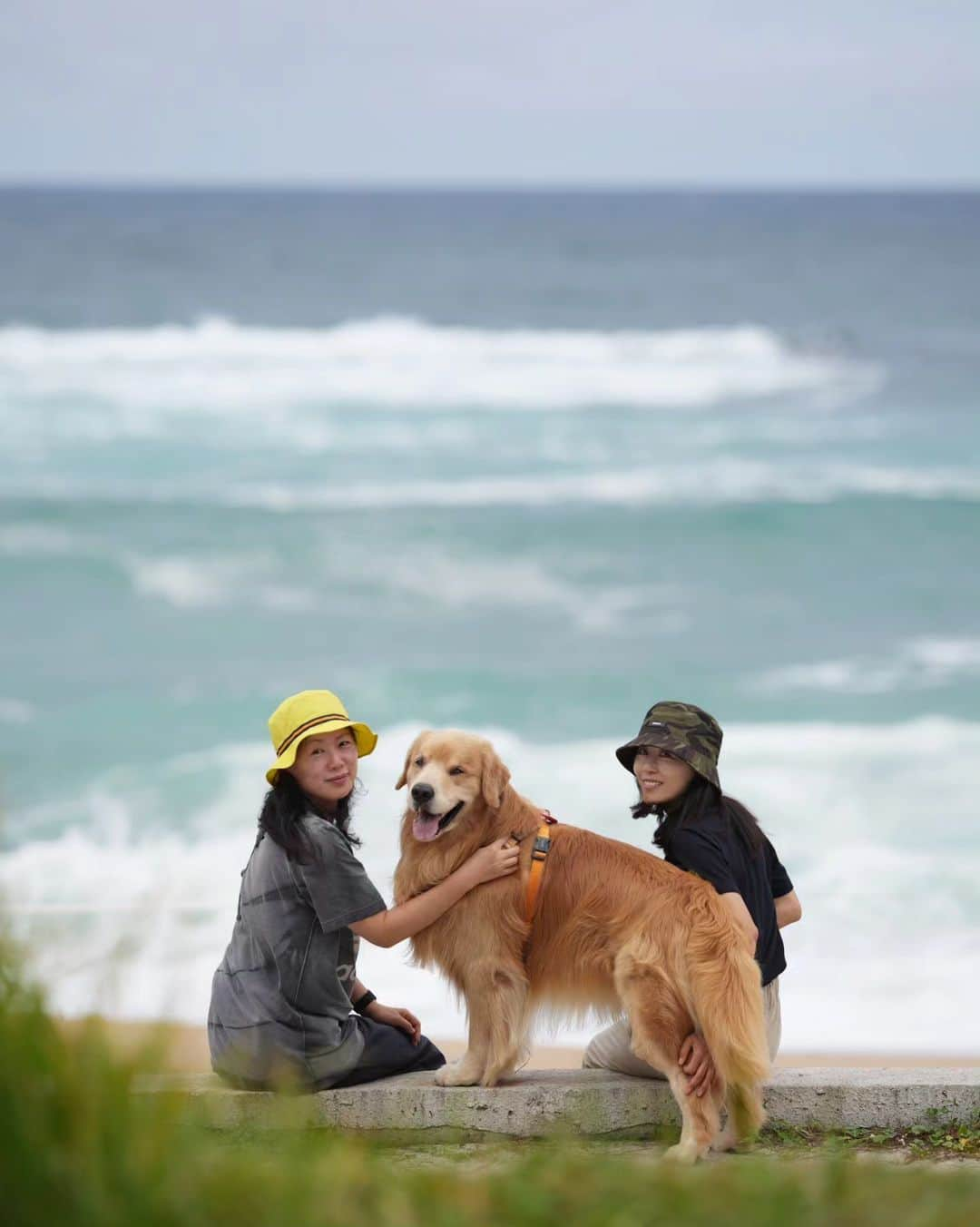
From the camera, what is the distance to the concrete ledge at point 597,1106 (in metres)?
4.52

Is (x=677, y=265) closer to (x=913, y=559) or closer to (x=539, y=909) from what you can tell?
(x=913, y=559)

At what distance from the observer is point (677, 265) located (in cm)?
3831

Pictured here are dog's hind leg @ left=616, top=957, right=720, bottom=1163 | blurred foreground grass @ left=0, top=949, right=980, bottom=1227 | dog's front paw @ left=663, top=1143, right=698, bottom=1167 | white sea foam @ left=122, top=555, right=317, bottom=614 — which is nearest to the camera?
blurred foreground grass @ left=0, top=949, right=980, bottom=1227

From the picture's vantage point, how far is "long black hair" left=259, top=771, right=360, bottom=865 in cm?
443

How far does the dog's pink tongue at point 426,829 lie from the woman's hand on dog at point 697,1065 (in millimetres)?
937

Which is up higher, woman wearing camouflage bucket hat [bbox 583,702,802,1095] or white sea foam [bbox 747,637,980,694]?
white sea foam [bbox 747,637,980,694]

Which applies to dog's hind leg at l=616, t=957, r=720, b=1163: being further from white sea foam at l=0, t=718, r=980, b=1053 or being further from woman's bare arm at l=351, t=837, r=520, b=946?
white sea foam at l=0, t=718, r=980, b=1053

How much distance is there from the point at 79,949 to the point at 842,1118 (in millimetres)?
2622

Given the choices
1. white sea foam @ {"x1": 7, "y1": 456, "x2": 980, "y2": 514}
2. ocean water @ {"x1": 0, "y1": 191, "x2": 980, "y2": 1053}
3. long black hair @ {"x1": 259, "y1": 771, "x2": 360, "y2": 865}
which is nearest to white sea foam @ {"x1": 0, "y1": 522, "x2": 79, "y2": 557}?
ocean water @ {"x1": 0, "y1": 191, "x2": 980, "y2": 1053}

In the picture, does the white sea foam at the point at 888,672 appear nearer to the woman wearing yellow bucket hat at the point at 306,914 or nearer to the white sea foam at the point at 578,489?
the white sea foam at the point at 578,489

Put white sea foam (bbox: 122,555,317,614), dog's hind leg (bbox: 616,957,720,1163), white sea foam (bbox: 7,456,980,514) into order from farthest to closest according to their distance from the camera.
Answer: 1. white sea foam (bbox: 7,456,980,514)
2. white sea foam (bbox: 122,555,317,614)
3. dog's hind leg (bbox: 616,957,720,1163)

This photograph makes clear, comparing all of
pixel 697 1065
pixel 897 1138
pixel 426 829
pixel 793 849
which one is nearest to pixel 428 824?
pixel 426 829

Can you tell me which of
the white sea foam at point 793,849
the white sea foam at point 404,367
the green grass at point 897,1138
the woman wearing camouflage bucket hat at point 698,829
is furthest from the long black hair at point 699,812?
the white sea foam at point 404,367

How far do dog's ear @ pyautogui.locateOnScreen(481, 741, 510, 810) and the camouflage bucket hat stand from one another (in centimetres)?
37
